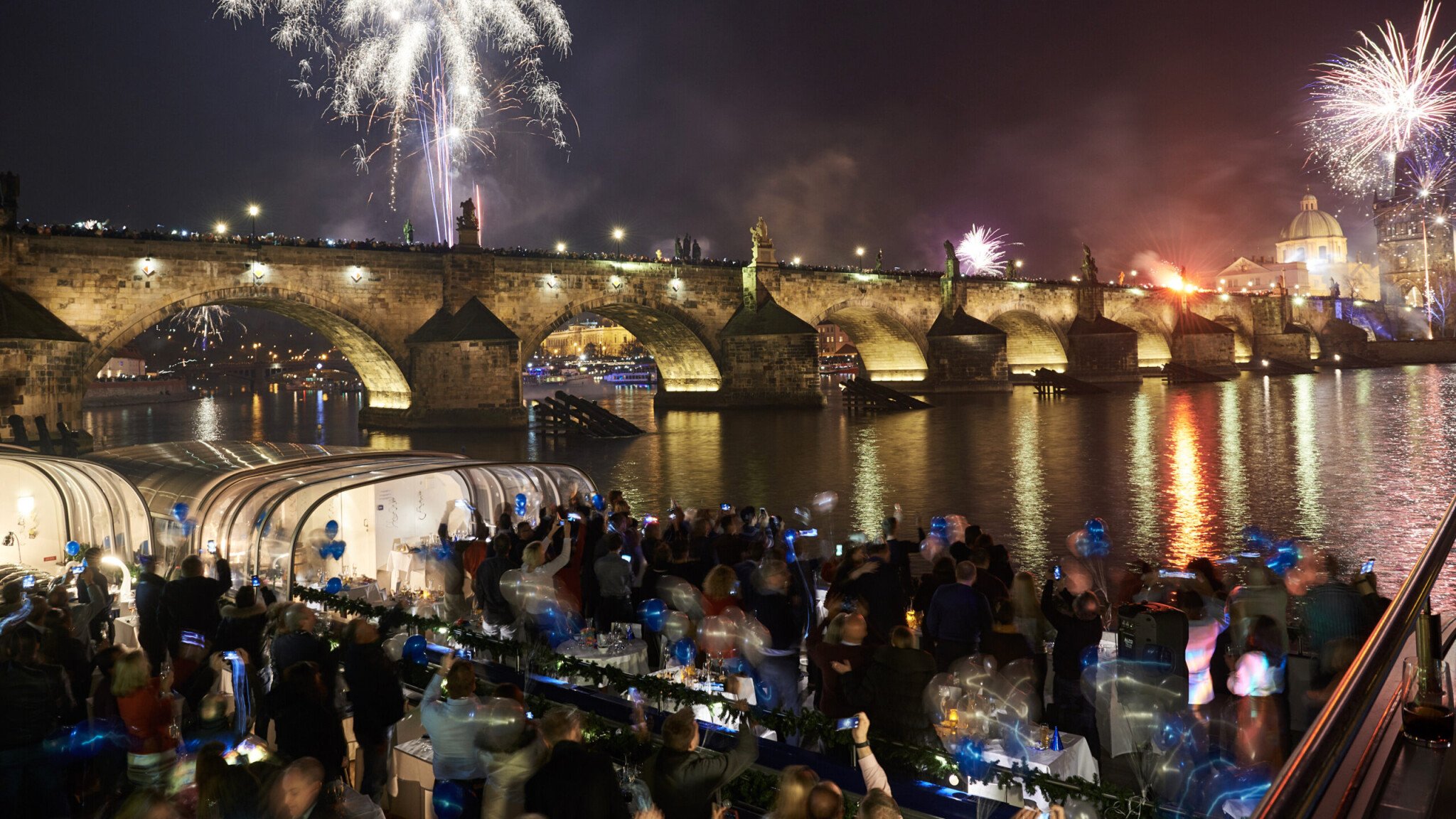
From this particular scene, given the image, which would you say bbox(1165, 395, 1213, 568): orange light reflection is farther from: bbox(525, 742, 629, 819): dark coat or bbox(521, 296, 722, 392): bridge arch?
bbox(521, 296, 722, 392): bridge arch

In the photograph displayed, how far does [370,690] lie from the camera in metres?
4.60

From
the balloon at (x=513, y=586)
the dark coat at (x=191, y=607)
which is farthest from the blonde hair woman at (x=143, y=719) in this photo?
the balloon at (x=513, y=586)

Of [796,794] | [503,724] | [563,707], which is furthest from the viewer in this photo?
[563,707]

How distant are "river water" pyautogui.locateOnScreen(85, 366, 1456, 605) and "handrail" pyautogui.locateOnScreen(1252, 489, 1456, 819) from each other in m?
6.80

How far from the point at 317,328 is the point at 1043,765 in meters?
33.2

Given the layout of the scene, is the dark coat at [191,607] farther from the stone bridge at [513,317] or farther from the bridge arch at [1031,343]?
the bridge arch at [1031,343]

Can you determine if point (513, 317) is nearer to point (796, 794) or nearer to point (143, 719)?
point (143, 719)

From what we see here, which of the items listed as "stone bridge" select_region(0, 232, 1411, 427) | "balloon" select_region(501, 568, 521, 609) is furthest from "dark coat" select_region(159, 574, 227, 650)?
"stone bridge" select_region(0, 232, 1411, 427)

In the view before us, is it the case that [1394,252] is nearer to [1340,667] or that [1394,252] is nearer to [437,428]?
[437,428]

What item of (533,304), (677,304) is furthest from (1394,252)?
(533,304)

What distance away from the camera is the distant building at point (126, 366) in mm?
77875

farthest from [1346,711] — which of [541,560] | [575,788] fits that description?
[541,560]

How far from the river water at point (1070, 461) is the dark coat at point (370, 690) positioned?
775 centimetres

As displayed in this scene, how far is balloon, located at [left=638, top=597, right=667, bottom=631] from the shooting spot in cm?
620
